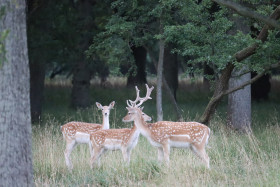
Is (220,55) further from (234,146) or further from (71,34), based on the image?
(71,34)

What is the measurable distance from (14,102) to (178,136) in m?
3.56

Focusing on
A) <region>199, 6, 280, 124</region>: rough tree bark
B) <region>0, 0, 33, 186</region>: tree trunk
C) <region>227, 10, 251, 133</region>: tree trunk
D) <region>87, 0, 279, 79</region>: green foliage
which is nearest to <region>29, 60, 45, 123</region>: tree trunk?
<region>87, 0, 279, 79</region>: green foliage

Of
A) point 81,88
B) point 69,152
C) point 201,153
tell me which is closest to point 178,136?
point 201,153

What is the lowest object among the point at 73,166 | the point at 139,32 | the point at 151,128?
the point at 73,166

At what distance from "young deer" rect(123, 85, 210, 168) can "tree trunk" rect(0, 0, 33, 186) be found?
3.05 meters

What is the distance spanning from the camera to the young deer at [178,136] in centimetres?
900

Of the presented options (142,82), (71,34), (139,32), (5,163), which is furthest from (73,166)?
(142,82)

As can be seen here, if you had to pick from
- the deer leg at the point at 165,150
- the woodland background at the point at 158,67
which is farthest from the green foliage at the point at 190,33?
the deer leg at the point at 165,150

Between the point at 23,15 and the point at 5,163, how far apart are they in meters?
1.77

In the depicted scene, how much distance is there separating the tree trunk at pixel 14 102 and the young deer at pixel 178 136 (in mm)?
3053

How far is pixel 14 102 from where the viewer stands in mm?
6289

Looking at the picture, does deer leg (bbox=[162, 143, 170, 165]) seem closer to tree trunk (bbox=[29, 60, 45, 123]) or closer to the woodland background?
the woodland background

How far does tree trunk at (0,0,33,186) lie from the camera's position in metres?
6.27

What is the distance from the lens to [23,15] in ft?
21.0
